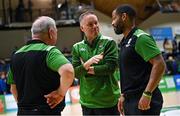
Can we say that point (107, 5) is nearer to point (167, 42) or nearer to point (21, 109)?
point (167, 42)

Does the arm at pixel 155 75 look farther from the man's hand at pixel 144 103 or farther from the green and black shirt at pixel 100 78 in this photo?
the green and black shirt at pixel 100 78

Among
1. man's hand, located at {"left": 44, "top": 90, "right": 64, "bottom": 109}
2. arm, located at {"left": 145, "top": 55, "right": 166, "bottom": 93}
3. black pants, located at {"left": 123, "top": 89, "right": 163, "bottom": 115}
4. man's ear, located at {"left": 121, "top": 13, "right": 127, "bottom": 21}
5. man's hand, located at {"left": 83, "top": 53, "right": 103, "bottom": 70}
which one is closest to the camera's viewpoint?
man's hand, located at {"left": 44, "top": 90, "right": 64, "bottom": 109}

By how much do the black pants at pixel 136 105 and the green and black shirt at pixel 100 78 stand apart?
1.55ft

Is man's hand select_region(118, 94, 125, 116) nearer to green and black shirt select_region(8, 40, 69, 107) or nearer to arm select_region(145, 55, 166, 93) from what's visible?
arm select_region(145, 55, 166, 93)

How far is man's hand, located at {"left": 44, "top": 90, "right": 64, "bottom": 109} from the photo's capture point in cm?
326

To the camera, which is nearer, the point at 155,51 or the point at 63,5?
the point at 155,51

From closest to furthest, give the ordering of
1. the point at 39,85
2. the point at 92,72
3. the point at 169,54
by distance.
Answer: the point at 39,85 → the point at 92,72 → the point at 169,54

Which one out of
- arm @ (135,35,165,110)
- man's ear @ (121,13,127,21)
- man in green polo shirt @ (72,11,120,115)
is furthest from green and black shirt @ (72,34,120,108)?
arm @ (135,35,165,110)

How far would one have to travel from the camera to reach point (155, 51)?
3582 millimetres

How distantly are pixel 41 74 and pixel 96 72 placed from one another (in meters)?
1.07

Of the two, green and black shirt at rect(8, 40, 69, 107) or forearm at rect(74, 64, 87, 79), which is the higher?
green and black shirt at rect(8, 40, 69, 107)

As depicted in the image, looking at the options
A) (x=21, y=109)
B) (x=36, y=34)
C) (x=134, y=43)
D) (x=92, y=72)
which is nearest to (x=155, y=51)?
(x=134, y=43)

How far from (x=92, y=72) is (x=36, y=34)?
1043 millimetres

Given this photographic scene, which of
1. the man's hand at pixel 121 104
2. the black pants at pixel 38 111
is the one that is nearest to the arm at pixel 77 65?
the man's hand at pixel 121 104
